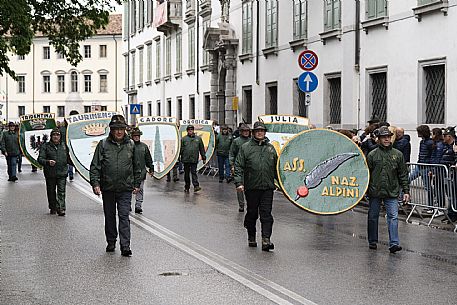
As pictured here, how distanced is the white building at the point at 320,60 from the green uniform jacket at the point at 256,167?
399 inches

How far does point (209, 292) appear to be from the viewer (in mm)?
9484

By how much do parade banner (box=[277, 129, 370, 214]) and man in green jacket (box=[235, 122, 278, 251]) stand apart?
2.22 meters

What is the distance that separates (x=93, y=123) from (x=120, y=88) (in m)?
74.1

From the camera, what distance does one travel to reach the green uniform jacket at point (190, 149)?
2467 centimetres

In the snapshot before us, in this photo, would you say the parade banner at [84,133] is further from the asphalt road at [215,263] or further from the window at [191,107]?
→ the window at [191,107]

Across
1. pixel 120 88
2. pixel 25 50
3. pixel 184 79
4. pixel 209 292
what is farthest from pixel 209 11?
pixel 120 88

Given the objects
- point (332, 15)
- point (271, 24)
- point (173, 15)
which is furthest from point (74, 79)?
point (332, 15)

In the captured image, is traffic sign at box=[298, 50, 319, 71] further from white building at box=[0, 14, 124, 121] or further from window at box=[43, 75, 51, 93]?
window at box=[43, 75, 51, 93]

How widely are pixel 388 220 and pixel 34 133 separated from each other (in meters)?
19.4

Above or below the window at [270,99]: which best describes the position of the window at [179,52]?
above

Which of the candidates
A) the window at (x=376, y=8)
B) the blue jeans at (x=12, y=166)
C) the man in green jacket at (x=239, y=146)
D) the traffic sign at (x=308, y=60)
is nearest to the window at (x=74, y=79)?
the blue jeans at (x=12, y=166)

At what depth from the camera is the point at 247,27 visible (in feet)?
129

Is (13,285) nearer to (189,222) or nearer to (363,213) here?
(189,222)

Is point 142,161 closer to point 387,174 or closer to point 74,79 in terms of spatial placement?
point 387,174
